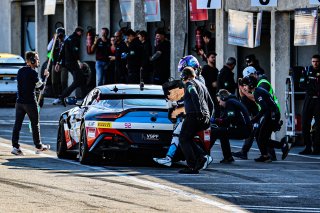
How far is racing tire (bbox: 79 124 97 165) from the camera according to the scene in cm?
2072

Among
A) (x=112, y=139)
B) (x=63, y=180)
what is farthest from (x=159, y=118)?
(x=63, y=180)

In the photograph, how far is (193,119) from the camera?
19.8m

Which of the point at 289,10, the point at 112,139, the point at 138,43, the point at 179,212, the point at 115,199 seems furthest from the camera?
the point at 138,43

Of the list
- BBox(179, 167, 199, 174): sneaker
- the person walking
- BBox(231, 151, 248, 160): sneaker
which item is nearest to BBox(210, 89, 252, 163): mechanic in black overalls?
BBox(231, 151, 248, 160): sneaker

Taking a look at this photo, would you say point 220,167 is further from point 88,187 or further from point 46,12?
point 46,12

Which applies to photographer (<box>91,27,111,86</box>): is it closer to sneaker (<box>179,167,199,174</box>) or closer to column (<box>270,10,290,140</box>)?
column (<box>270,10,290,140</box>)

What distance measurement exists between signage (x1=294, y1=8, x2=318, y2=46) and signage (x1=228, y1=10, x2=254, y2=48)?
201cm

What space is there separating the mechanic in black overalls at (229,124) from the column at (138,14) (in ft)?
45.9

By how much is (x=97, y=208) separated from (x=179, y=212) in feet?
2.81

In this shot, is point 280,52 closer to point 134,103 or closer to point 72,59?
point 72,59

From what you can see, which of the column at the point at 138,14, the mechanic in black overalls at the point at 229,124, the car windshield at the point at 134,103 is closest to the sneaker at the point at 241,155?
the mechanic in black overalls at the point at 229,124

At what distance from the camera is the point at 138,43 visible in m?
32.6

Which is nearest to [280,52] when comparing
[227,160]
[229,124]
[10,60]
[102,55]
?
[229,124]

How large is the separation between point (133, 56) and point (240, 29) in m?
3.51
